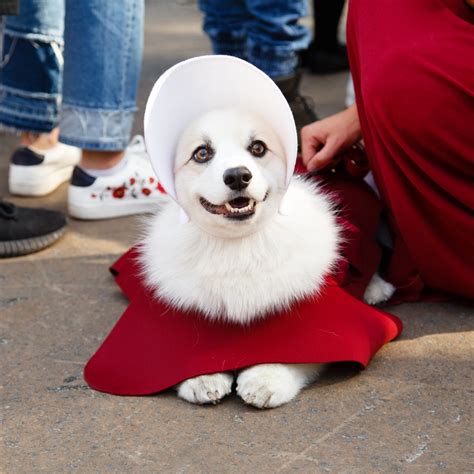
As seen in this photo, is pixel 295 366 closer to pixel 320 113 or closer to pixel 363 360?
pixel 363 360

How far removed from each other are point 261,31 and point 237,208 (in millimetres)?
1653

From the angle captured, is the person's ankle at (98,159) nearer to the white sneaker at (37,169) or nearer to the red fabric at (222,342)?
the white sneaker at (37,169)

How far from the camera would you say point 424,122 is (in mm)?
2379

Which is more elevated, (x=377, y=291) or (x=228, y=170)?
(x=228, y=170)

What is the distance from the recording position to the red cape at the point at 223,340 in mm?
2158

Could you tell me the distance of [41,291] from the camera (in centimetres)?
279

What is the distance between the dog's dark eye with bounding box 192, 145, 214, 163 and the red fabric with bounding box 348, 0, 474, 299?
55 centimetres

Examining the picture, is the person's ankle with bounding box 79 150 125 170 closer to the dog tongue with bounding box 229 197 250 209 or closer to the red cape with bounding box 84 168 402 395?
the red cape with bounding box 84 168 402 395

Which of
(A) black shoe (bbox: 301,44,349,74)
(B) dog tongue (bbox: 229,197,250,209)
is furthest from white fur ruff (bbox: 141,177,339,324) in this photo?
(A) black shoe (bbox: 301,44,349,74)

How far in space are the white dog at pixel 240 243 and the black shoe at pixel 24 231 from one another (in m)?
0.89

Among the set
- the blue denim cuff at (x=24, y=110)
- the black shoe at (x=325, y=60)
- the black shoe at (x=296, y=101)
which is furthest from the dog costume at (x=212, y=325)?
the black shoe at (x=325, y=60)

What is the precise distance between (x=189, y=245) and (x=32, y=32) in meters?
1.46

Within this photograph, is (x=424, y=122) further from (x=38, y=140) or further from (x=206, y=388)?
(x=38, y=140)

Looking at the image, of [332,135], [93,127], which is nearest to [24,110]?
[93,127]
